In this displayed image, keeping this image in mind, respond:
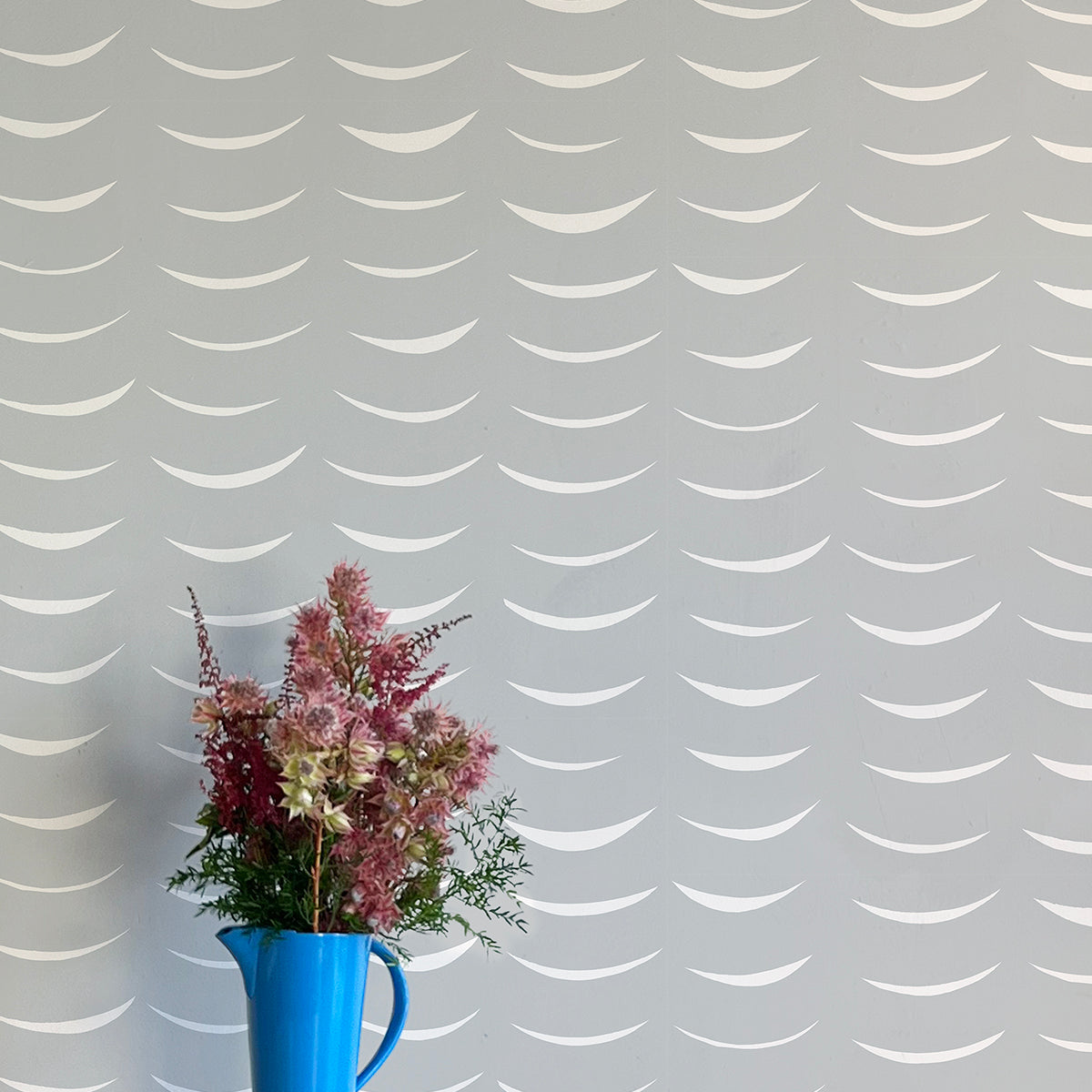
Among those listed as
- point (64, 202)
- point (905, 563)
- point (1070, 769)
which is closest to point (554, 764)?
point (905, 563)

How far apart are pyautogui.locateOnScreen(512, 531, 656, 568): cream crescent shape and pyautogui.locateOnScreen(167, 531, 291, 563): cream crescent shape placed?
0.25 metres

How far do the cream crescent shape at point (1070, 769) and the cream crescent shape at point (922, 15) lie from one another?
0.74 meters

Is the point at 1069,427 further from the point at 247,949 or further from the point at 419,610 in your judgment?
the point at 247,949

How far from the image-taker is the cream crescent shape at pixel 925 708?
1091 mm

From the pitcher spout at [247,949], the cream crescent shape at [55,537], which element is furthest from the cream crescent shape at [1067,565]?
the cream crescent shape at [55,537]

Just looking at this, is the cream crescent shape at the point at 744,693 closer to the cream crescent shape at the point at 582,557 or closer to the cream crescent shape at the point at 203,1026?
the cream crescent shape at the point at 582,557

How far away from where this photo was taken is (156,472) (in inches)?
43.3

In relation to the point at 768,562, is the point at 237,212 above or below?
above

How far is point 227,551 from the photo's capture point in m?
1.09

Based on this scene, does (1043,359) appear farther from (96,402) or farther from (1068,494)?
(96,402)

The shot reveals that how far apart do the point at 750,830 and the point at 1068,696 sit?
13.3 inches

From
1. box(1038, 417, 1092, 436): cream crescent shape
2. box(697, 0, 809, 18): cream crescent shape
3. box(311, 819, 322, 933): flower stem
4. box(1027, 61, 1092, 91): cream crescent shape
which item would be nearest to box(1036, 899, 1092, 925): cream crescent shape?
box(1038, 417, 1092, 436): cream crescent shape

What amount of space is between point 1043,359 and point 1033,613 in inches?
9.9

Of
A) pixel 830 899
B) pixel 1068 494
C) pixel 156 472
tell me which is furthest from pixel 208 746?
pixel 1068 494
